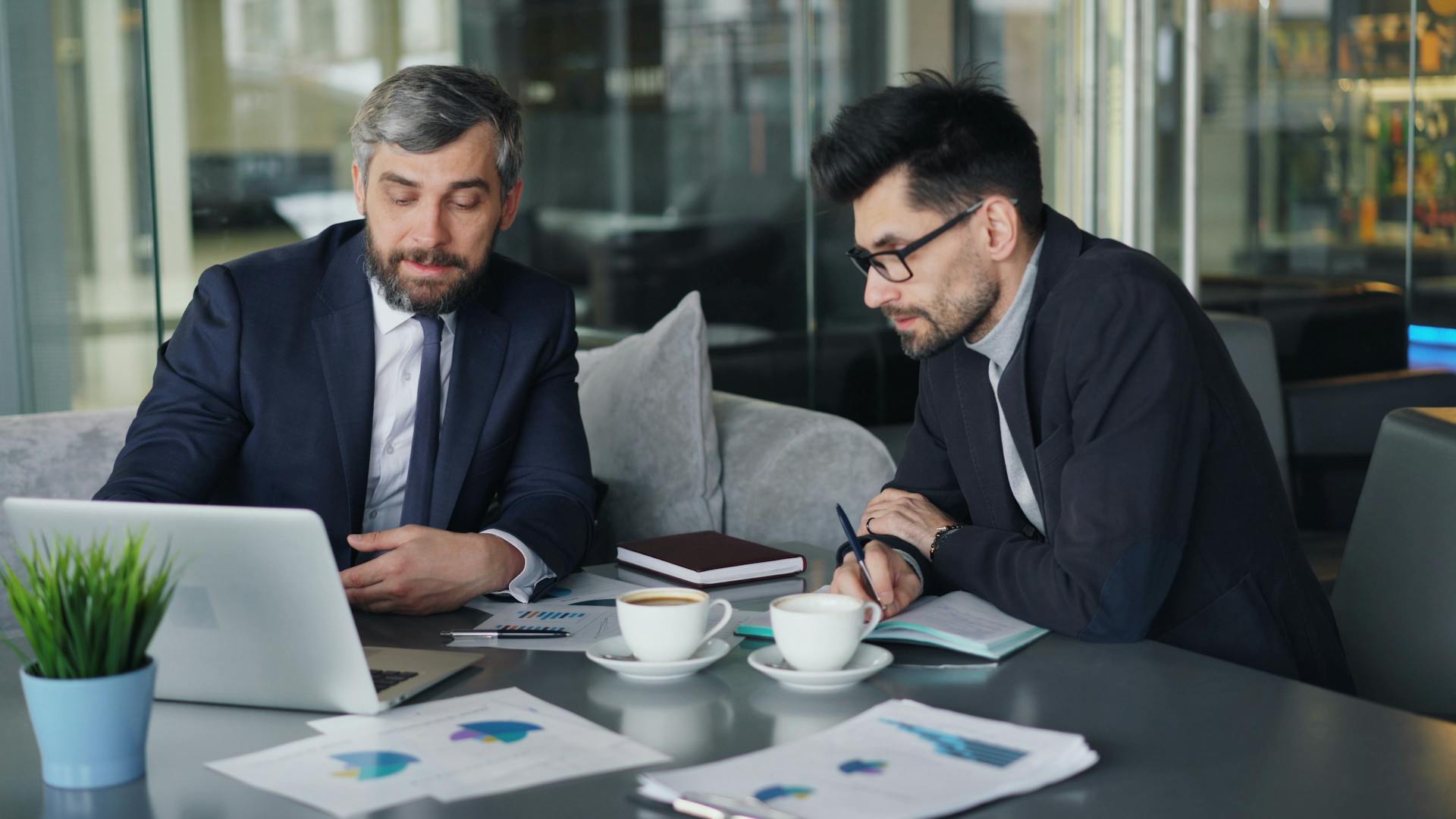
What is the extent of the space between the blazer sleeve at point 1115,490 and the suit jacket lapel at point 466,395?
2.44 ft

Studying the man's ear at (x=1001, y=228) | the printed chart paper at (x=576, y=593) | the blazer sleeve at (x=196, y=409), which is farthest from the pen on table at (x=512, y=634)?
the man's ear at (x=1001, y=228)

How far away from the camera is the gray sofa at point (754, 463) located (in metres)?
2.46

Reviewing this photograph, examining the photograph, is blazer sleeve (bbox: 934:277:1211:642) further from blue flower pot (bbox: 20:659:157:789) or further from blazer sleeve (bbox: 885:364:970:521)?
blue flower pot (bbox: 20:659:157:789)

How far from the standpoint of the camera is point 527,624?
1.63 metres

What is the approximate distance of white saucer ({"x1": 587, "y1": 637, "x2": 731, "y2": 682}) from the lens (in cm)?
140

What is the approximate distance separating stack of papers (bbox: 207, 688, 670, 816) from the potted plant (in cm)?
9

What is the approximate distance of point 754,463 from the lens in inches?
111

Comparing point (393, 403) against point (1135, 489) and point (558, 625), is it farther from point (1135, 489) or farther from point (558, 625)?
point (1135, 489)

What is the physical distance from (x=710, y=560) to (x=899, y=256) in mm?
460

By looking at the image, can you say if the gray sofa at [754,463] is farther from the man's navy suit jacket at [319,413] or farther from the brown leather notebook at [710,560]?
the brown leather notebook at [710,560]

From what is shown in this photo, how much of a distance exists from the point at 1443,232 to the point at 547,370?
11.5 ft

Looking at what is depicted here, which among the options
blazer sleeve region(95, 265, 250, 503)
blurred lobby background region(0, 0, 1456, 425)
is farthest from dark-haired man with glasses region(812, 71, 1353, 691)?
blurred lobby background region(0, 0, 1456, 425)

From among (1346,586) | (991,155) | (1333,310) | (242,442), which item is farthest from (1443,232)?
(242,442)

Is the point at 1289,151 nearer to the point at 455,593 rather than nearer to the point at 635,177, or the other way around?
the point at 635,177
